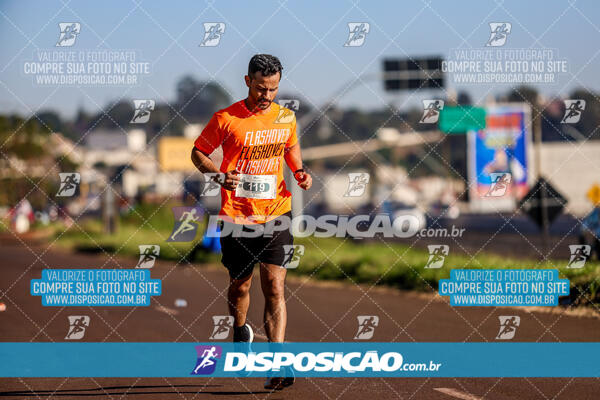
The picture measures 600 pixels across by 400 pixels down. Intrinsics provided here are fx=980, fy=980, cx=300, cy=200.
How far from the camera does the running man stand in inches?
242

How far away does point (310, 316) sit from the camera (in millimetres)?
11047

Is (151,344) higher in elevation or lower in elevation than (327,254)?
higher

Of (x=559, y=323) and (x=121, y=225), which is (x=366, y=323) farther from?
(x=121, y=225)

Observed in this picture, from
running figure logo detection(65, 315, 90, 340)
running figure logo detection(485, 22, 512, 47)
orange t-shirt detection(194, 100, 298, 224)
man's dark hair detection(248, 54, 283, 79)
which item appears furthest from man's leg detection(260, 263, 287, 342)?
running figure logo detection(485, 22, 512, 47)

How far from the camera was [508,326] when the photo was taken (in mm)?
9391

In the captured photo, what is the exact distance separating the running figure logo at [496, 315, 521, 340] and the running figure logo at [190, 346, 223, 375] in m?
2.67

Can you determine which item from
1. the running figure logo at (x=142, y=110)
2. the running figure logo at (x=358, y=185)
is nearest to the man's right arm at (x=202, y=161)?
the running figure logo at (x=142, y=110)

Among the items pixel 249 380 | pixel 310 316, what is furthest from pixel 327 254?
pixel 249 380

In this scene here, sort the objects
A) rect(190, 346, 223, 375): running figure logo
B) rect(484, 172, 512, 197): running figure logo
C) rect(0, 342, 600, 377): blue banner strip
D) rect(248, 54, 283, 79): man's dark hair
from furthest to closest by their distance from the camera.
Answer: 1. rect(484, 172, 512, 197): running figure logo
2. rect(190, 346, 223, 375): running figure logo
3. rect(0, 342, 600, 377): blue banner strip
4. rect(248, 54, 283, 79): man's dark hair

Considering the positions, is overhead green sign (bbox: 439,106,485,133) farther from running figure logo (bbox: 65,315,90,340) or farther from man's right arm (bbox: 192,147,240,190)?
man's right arm (bbox: 192,147,240,190)

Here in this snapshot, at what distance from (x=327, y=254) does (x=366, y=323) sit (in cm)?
870

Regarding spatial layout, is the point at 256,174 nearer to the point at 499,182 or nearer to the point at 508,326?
the point at 508,326

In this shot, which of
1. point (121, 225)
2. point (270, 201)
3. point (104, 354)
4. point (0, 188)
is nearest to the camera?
point (270, 201)

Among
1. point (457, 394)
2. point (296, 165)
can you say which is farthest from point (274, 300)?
point (457, 394)
